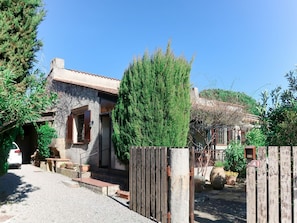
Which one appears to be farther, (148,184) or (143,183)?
(143,183)

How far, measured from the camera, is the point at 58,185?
10953mm

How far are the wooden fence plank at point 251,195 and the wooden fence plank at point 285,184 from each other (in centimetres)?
42

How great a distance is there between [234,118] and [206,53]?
328cm

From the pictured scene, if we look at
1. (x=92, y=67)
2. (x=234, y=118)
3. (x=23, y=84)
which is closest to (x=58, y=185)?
(x=23, y=84)

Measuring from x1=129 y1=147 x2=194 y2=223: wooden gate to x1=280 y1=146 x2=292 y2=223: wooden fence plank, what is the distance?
1807 mm

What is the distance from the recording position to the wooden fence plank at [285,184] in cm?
409

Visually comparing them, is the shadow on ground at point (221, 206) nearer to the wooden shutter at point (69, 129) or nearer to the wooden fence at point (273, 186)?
the wooden fence at point (273, 186)

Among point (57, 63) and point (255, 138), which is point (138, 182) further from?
point (57, 63)

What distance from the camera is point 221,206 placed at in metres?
7.45

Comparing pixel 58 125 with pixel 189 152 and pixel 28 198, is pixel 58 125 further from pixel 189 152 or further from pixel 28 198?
pixel 189 152

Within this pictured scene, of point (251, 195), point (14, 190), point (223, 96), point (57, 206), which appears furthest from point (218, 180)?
point (14, 190)

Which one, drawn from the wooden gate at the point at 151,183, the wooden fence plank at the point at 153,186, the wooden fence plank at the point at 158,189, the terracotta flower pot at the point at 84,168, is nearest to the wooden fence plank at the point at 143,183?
the wooden gate at the point at 151,183

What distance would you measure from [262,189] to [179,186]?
1786mm

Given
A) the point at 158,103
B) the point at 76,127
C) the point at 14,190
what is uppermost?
the point at 158,103
